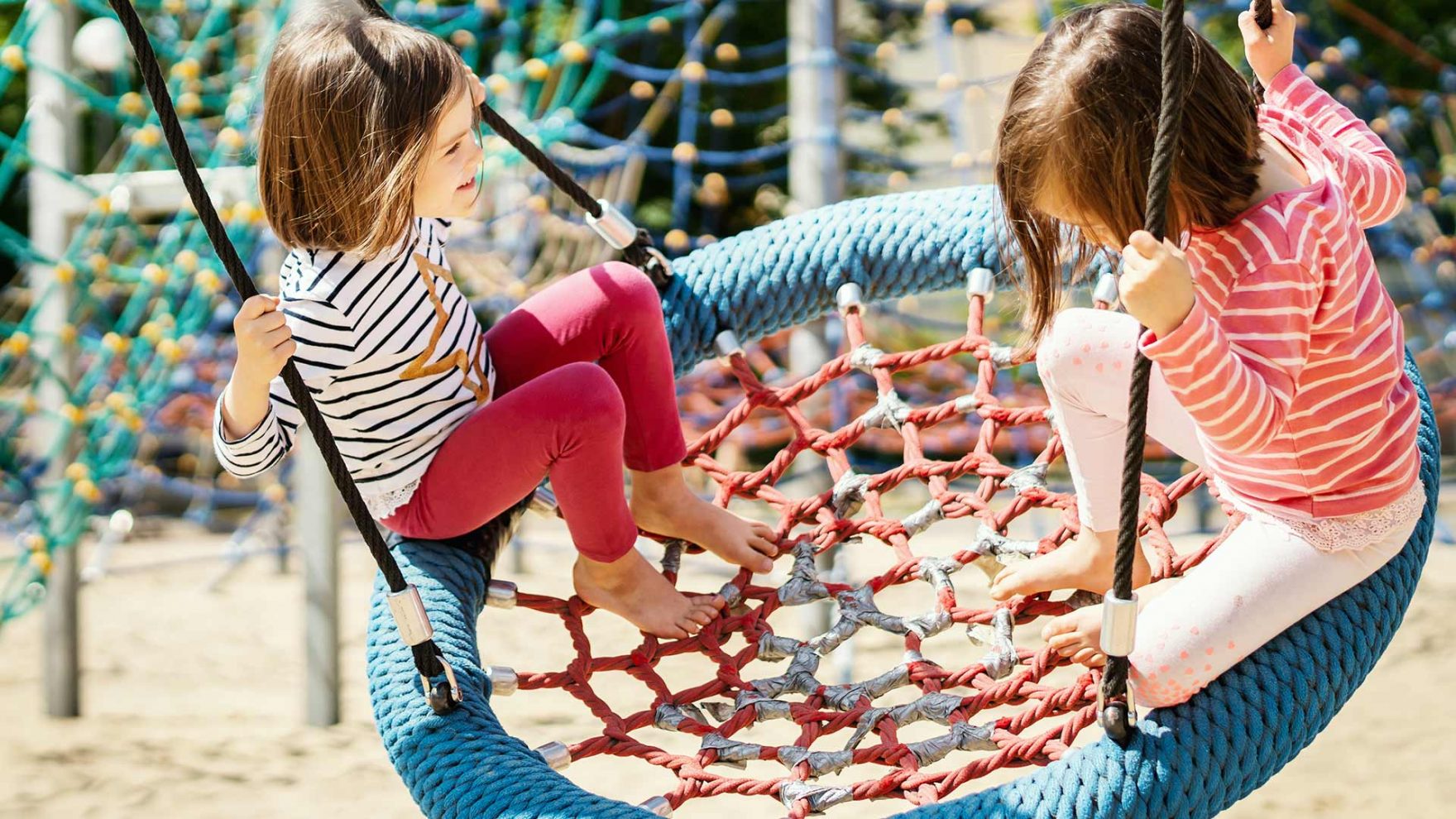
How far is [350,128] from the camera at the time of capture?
3.69 ft

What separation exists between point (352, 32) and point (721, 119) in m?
2.00

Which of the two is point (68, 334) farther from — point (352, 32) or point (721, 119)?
point (352, 32)

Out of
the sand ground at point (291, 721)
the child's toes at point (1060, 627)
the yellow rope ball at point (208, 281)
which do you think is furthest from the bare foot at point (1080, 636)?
the yellow rope ball at point (208, 281)

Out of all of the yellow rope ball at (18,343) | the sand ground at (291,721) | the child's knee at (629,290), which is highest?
the child's knee at (629,290)

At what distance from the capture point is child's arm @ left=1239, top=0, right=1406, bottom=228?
3.47 feet

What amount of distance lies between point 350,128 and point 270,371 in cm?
24

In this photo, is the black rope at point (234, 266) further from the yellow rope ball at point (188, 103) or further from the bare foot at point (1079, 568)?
the yellow rope ball at point (188, 103)

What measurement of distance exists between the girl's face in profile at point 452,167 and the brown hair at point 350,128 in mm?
10

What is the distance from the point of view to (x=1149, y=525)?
4.08 feet

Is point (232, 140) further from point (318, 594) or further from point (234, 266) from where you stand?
point (234, 266)

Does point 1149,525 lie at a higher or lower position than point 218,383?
higher

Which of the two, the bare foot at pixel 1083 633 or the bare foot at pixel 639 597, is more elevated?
the bare foot at pixel 1083 633

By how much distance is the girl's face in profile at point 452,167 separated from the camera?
116cm

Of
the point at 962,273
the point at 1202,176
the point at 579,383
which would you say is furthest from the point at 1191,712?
the point at 962,273
